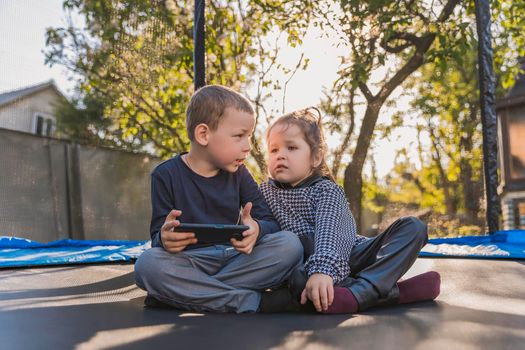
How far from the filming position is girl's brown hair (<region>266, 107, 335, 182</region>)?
1.33m

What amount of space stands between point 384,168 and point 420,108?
48cm

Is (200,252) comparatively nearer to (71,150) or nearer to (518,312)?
(518,312)

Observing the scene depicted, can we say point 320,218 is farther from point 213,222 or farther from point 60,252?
point 60,252

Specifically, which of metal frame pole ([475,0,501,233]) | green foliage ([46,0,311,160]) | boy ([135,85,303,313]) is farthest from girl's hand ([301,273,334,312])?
green foliage ([46,0,311,160])

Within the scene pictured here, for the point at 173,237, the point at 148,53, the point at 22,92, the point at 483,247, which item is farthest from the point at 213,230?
Answer: the point at 148,53

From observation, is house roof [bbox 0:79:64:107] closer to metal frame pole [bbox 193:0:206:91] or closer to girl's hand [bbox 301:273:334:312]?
metal frame pole [bbox 193:0:206:91]

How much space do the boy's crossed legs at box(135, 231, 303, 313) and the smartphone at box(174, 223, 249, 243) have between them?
11 centimetres

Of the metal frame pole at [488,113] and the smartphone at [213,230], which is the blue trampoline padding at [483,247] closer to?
the metal frame pole at [488,113]

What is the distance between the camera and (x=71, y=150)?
3.18 metres

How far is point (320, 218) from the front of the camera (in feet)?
3.84

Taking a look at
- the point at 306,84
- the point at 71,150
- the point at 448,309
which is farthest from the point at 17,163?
the point at 448,309

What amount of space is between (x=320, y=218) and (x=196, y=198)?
0.28 m

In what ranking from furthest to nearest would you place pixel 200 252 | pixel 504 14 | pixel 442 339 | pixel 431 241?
pixel 504 14
pixel 431 241
pixel 200 252
pixel 442 339

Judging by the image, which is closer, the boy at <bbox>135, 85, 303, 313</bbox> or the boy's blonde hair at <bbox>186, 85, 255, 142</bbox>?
the boy at <bbox>135, 85, 303, 313</bbox>
